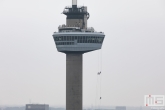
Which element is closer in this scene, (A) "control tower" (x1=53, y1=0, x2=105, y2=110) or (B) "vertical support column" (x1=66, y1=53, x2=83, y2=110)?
(A) "control tower" (x1=53, y1=0, x2=105, y2=110)

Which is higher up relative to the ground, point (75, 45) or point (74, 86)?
point (75, 45)

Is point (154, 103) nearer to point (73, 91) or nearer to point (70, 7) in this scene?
point (73, 91)

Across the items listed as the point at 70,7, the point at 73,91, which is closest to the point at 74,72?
the point at 73,91

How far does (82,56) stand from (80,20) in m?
7.19

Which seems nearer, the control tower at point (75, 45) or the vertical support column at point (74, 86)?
the control tower at point (75, 45)

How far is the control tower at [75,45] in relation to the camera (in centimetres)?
13425

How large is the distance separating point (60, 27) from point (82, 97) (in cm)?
1439

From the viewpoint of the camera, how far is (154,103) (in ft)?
424

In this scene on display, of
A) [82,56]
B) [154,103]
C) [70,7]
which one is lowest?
[154,103]

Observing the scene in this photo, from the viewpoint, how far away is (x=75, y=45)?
134750mm

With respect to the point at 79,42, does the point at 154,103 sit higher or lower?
lower

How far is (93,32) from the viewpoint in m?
135

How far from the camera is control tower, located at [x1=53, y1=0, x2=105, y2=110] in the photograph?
440 feet

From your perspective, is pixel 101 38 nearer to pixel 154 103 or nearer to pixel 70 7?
pixel 70 7
